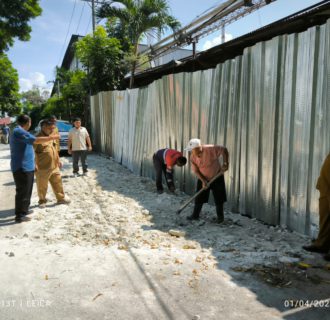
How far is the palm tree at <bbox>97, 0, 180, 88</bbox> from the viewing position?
12898 millimetres

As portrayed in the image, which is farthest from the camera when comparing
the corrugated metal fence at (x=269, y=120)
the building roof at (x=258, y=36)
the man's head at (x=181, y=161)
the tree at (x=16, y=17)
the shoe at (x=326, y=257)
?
the tree at (x=16, y=17)

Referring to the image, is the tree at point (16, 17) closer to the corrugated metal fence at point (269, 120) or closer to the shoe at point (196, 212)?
the corrugated metal fence at point (269, 120)

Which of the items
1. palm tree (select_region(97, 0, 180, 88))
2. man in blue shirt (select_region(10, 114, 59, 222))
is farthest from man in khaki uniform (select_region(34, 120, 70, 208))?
palm tree (select_region(97, 0, 180, 88))

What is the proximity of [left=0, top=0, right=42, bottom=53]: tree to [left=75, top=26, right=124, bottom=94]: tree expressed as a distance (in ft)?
10.3

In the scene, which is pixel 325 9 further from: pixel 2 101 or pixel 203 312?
pixel 2 101

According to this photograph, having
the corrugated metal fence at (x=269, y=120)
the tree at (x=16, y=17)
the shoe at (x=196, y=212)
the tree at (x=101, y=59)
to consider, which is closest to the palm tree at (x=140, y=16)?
the tree at (x=101, y=59)

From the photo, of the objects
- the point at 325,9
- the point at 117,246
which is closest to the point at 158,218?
the point at 117,246

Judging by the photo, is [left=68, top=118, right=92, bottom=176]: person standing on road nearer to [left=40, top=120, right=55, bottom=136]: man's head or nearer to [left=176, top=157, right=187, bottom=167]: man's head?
[left=40, top=120, right=55, bottom=136]: man's head

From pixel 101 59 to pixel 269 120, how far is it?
11.1 m

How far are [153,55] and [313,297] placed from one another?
13384mm

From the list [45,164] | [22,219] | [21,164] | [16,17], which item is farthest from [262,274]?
[16,17]

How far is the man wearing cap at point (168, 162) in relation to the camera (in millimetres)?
6484

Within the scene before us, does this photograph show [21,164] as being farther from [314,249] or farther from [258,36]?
[258,36]

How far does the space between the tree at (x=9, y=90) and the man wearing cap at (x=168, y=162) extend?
3819cm
